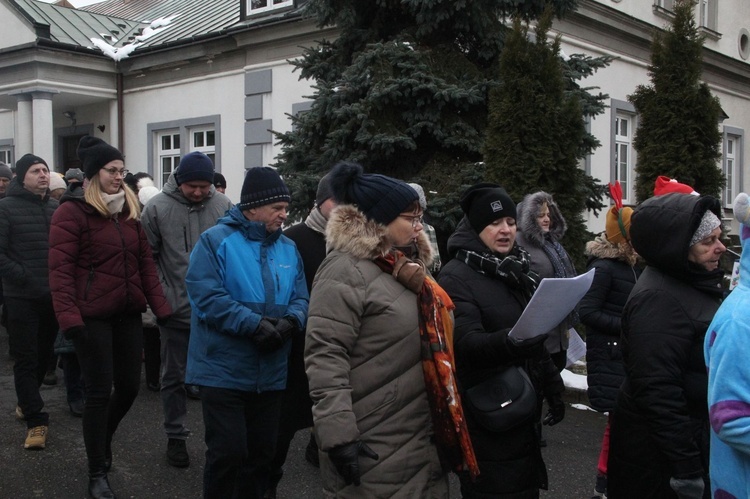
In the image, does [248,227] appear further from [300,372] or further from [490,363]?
[490,363]

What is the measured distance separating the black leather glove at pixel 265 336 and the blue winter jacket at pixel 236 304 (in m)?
0.03

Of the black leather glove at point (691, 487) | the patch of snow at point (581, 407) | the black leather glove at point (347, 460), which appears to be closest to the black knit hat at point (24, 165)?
the black leather glove at point (347, 460)

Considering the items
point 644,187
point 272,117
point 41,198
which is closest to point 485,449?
point 41,198

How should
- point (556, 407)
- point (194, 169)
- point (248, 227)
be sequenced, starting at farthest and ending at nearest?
point (194, 169) < point (248, 227) < point (556, 407)

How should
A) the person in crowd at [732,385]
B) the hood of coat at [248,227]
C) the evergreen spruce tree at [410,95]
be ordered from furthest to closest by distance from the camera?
1. the evergreen spruce tree at [410,95]
2. the hood of coat at [248,227]
3. the person in crowd at [732,385]

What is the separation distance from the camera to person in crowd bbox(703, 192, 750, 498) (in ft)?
7.76

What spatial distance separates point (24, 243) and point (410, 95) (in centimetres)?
419

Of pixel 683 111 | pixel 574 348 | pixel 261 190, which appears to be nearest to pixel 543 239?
pixel 574 348

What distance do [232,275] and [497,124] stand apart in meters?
4.89

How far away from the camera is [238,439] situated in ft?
12.7

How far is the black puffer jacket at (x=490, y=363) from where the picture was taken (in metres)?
3.32

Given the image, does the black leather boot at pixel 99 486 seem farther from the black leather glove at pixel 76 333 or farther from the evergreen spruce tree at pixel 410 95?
the evergreen spruce tree at pixel 410 95

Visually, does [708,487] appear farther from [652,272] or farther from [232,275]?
[232,275]

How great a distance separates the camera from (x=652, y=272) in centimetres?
308
